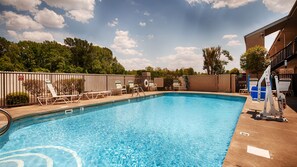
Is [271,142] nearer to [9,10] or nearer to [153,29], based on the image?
[153,29]

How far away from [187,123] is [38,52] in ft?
111

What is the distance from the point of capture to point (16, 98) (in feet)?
22.4

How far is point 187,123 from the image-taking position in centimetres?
536

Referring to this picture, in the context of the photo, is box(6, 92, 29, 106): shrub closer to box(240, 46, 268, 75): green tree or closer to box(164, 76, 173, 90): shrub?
box(164, 76, 173, 90): shrub

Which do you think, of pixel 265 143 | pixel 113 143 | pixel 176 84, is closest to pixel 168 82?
pixel 176 84

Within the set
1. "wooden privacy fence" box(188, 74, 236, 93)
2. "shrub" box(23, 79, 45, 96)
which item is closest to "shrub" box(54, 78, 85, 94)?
"shrub" box(23, 79, 45, 96)

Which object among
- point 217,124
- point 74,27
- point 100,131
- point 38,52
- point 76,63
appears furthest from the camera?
point 76,63

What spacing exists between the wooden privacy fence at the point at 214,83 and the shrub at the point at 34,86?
44.3 feet

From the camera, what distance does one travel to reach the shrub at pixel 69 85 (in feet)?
29.1

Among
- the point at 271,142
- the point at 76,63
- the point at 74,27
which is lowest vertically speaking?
the point at 271,142

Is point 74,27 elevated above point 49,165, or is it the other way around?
point 74,27

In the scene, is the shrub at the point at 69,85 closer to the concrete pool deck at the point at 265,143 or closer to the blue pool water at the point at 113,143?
the blue pool water at the point at 113,143

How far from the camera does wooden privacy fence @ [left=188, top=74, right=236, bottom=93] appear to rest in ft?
45.6

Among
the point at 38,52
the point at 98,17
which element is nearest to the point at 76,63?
the point at 38,52
